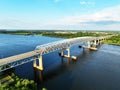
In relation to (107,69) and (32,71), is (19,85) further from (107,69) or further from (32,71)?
(107,69)

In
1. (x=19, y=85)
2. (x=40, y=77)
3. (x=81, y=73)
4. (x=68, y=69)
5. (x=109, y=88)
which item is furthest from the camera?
(x=68, y=69)

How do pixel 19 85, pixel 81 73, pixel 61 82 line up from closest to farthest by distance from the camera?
pixel 19 85 → pixel 61 82 → pixel 81 73

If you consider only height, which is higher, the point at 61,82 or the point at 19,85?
the point at 19,85

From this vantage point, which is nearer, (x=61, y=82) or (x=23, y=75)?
(x=61, y=82)

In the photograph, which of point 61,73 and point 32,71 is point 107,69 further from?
point 32,71

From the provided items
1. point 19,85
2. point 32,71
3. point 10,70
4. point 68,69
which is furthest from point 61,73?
point 19,85

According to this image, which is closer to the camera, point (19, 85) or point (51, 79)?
point (19, 85)

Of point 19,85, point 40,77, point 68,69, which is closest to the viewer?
point 19,85

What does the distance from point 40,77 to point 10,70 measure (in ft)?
30.1

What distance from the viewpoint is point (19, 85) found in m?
30.0

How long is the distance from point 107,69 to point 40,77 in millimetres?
25634

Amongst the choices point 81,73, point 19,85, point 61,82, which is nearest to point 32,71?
point 61,82

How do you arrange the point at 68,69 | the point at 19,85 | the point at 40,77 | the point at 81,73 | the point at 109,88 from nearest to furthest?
1. the point at 19,85
2. the point at 109,88
3. the point at 40,77
4. the point at 81,73
5. the point at 68,69

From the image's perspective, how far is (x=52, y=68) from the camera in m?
55.5
